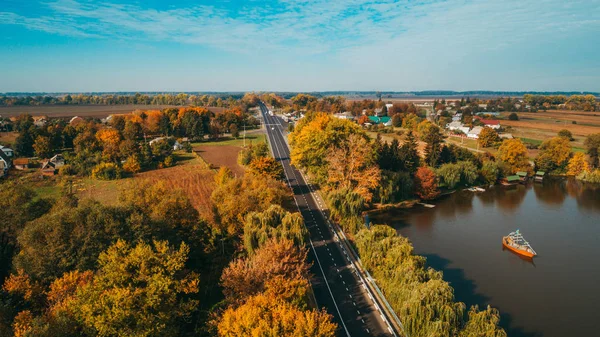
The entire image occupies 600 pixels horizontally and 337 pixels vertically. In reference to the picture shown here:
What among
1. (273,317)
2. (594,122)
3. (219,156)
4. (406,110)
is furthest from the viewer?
(406,110)

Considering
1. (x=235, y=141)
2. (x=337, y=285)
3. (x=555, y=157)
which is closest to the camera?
(x=337, y=285)

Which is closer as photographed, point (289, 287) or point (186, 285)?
point (289, 287)

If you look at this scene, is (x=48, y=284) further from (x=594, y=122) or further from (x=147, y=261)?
(x=594, y=122)

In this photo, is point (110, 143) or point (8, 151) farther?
point (8, 151)

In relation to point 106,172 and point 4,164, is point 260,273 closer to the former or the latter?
point 106,172

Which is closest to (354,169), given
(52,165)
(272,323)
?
(272,323)

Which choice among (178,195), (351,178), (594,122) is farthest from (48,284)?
(594,122)

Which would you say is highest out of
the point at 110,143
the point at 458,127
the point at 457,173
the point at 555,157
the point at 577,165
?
the point at 110,143

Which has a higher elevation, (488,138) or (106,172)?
A: (488,138)
